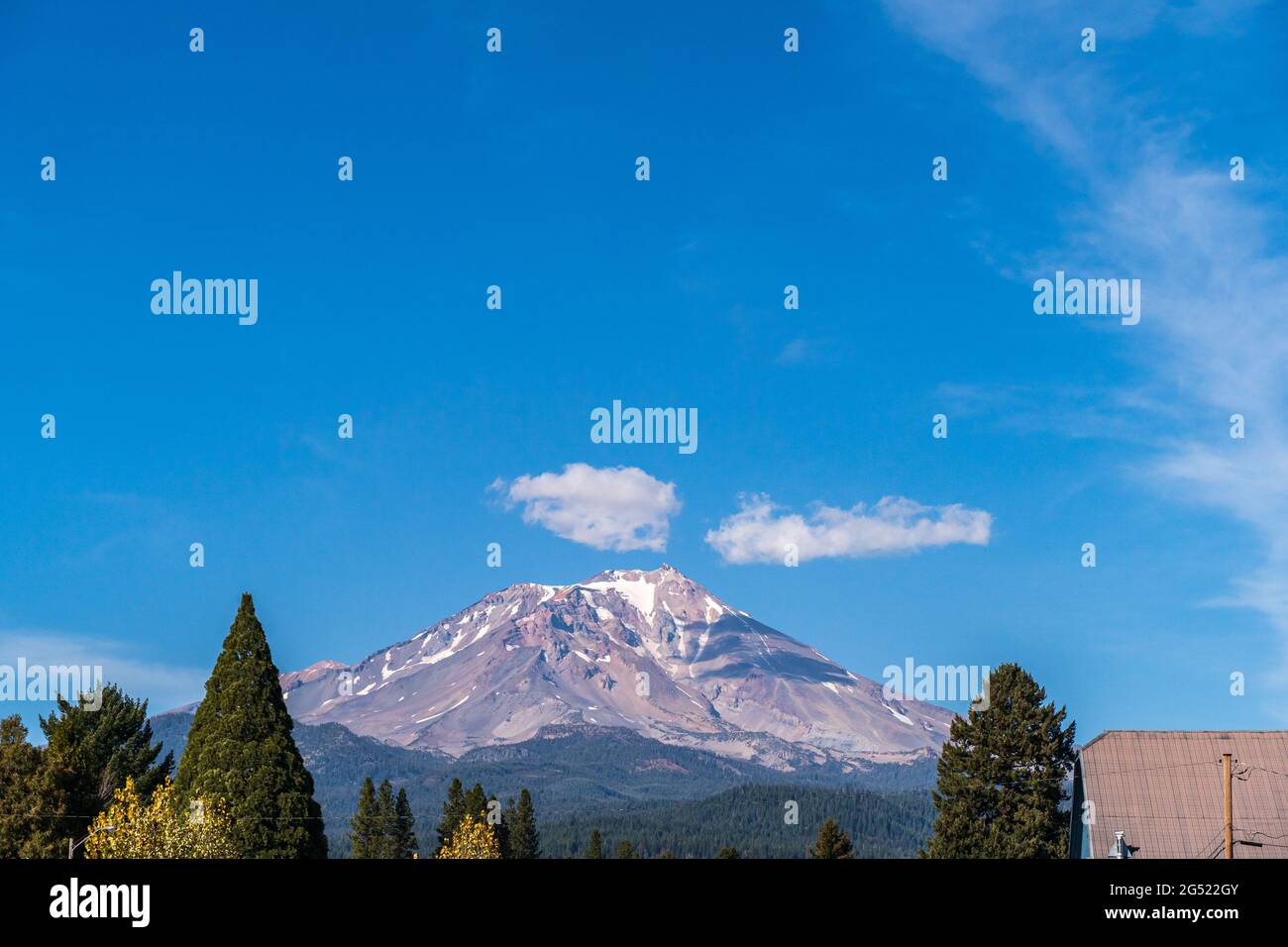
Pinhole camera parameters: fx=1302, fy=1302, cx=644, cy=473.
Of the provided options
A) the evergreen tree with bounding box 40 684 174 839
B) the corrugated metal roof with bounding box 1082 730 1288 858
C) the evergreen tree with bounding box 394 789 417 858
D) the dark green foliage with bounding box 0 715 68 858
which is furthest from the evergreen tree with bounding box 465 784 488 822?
the corrugated metal roof with bounding box 1082 730 1288 858

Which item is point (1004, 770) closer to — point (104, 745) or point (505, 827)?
point (104, 745)

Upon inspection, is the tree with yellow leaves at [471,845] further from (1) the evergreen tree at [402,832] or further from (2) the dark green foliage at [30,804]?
(1) the evergreen tree at [402,832]

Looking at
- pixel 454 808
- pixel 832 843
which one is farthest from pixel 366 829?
pixel 832 843

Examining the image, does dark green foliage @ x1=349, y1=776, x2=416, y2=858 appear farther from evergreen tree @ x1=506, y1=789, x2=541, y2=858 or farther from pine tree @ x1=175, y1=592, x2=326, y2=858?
pine tree @ x1=175, y1=592, x2=326, y2=858

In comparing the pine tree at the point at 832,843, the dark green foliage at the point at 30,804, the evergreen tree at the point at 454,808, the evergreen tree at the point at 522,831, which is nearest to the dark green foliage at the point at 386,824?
the evergreen tree at the point at 454,808

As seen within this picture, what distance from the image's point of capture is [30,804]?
67500 millimetres

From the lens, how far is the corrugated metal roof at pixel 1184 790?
70.4 m

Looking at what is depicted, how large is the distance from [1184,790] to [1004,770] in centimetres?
979

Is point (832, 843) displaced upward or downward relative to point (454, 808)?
upward

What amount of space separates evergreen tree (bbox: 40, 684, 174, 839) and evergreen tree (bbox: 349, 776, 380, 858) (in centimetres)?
6023

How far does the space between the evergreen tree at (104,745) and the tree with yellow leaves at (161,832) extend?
24.0 meters
